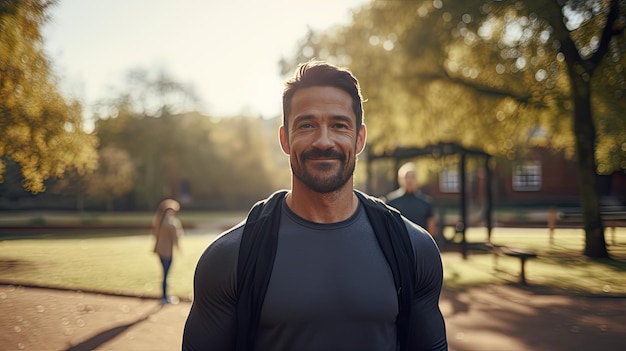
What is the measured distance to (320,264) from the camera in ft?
6.89

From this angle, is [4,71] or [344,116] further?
[4,71]

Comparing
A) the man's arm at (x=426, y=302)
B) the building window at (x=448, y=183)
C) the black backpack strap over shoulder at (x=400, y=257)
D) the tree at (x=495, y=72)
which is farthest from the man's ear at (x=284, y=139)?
the building window at (x=448, y=183)

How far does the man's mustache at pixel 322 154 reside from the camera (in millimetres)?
2145

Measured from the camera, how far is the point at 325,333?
2.01 m

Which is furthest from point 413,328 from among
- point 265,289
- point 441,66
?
point 441,66

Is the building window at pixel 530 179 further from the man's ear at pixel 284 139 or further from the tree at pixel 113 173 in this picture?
the man's ear at pixel 284 139

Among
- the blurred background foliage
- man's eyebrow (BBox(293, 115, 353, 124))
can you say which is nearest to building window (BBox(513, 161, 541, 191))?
the blurred background foliage

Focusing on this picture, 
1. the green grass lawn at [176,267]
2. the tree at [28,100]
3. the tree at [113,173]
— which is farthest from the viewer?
the tree at [113,173]

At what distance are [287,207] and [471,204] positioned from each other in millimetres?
43879

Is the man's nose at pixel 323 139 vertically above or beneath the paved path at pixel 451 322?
above

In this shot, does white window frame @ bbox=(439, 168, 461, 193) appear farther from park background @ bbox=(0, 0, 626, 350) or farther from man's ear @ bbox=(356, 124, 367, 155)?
man's ear @ bbox=(356, 124, 367, 155)

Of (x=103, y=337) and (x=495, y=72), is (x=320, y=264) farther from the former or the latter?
(x=495, y=72)

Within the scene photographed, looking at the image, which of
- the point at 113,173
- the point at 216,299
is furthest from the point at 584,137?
the point at 113,173

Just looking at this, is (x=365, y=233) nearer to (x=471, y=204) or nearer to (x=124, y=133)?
(x=124, y=133)
